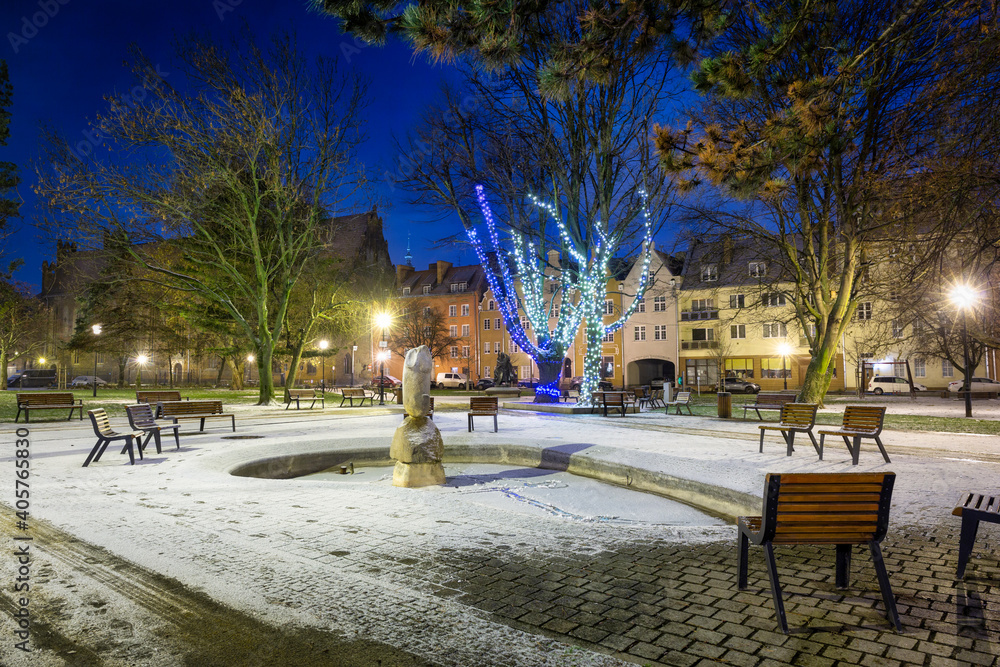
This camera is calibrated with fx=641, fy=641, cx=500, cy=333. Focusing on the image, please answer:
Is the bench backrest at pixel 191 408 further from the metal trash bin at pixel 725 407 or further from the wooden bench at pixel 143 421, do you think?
the metal trash bin at pixel 725 407

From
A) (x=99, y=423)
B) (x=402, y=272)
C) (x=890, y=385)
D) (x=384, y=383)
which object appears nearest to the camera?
(x=99, y=423)

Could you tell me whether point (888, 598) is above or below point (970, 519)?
below

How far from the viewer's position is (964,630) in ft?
12.1

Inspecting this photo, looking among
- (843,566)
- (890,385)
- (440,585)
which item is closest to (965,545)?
(843,566)

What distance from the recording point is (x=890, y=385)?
153ft

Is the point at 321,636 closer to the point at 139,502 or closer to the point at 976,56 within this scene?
the point at 139,502

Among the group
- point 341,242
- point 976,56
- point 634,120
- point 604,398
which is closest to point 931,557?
point 976,56

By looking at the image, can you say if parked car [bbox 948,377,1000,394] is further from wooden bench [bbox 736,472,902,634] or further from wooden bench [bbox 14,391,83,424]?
wooden bench [bbox 14,391,83,424]

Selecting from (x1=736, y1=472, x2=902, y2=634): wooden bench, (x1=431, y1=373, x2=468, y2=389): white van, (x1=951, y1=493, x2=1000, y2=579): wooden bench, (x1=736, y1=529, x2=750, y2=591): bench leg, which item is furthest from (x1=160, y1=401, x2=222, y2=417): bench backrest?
(x1=431, y1=373, x2=468, y2=389): white van

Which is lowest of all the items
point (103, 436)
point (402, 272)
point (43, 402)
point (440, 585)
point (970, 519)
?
point (440, 585)

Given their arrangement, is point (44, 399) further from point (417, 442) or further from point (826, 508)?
point (826, 508)

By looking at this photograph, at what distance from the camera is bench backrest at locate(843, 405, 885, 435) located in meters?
10.3

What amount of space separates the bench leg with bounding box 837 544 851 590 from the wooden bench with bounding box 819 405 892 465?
6.11 meters

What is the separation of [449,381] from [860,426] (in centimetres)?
5162
